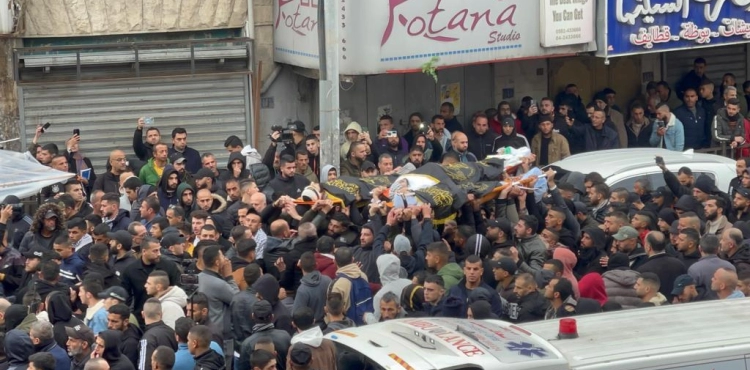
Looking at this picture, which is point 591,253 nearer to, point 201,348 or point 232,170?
point 201,348

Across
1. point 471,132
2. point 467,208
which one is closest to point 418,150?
point 471,132

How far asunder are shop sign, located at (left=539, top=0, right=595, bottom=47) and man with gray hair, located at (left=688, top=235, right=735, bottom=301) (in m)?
5.97

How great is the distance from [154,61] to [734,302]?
955cm

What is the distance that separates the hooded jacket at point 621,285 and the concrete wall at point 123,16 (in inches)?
299

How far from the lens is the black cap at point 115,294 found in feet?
33.3

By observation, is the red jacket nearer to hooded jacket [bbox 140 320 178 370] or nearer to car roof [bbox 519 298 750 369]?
hooded jacket [bbox 140 320 178 370]

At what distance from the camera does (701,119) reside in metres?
18.5

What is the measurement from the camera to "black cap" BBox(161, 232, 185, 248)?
11688mm

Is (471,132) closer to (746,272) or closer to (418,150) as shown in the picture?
(418,150)

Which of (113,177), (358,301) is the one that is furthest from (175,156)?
(358,301)

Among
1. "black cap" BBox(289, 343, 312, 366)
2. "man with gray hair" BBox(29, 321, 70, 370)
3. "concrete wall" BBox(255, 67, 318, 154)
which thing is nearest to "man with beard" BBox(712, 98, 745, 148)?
"concrete wall" BBox(255, 67, 318, 154)

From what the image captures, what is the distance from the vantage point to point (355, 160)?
15.3 m

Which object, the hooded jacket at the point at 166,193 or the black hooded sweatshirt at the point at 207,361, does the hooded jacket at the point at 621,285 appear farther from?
the hooded jacket at the point at 166,193

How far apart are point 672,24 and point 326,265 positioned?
7794mm
